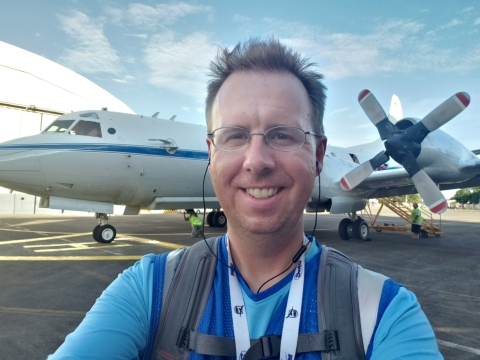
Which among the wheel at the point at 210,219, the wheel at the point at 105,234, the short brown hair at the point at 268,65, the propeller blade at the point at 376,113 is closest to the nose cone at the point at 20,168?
the wheel at the point at 105,234

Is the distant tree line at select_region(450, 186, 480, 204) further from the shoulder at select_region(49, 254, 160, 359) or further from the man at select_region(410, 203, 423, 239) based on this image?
the shoulder at select_region(49, 254, 160, 359)

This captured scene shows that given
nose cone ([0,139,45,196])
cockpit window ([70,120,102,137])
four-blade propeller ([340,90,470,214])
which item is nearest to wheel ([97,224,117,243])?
nose cone ([0,139,45,196])

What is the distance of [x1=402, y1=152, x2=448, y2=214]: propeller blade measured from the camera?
875 cm

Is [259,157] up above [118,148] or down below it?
below

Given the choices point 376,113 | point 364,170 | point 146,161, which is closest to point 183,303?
point 146,161

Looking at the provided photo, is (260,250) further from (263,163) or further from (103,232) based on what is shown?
(103,232)

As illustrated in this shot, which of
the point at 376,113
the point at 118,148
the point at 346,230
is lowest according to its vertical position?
the point at 346,230

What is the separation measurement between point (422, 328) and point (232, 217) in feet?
2.55

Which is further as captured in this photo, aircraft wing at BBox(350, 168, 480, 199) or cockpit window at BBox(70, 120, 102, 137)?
aircraft wing at BBox(350, 168, 480, 199)

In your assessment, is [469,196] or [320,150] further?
[469,196]

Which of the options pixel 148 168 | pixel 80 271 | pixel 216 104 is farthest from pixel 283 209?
pixel 148 168

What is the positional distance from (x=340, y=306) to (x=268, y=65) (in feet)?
3.31

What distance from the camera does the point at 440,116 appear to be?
8469 millimetres

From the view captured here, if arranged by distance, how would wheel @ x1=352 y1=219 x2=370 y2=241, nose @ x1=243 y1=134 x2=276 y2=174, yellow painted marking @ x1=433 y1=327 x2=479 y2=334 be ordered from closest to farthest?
nose @ x1=243 y1=134 x2=276 y2=174
yellow painted marking @ x1=433 y1=327 x2=479 y2=334
wheel @ x1=352 y1=219 x2=370 y2=241
